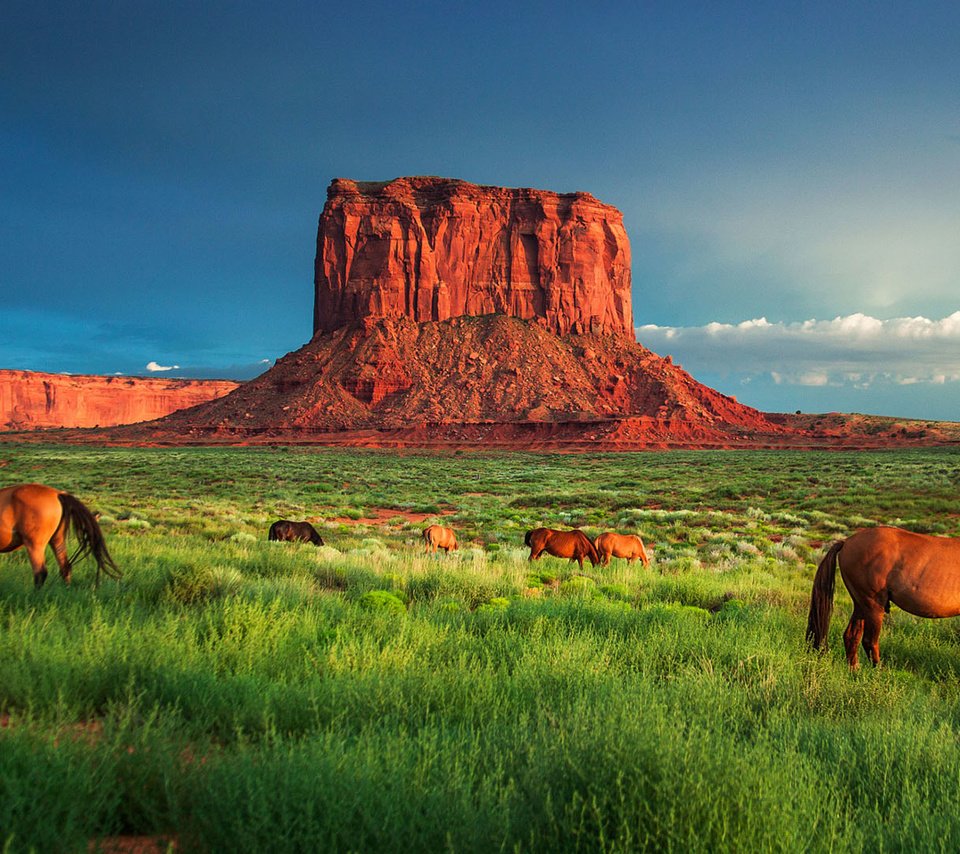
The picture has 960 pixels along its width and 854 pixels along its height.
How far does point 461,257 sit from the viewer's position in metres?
114

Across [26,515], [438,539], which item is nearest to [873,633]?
[26,515]

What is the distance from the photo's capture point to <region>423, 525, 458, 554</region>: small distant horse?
13.8m

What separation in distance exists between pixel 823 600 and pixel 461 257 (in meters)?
113

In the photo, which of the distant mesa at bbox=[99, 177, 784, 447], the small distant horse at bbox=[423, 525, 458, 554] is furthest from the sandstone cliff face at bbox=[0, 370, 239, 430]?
the small distant horse at bbox=[423, 525, 458, 554]

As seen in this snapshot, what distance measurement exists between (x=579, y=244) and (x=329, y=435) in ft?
193

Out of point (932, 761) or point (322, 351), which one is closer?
point (932, 761)

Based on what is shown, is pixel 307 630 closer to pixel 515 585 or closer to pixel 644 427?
pixel 515 585

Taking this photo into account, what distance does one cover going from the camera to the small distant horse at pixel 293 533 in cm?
1359

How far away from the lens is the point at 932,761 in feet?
11.9

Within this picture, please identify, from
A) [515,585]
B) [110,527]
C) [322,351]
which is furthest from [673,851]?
[322,351]

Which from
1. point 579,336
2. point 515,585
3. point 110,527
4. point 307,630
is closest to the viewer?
point 307,630

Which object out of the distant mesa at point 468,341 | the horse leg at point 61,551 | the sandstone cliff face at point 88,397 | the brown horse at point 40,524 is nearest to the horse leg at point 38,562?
the brown horse at point 40,524

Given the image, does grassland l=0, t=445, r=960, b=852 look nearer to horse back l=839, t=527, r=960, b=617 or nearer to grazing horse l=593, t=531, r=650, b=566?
horse back l=839, t=527, r=960, b=617

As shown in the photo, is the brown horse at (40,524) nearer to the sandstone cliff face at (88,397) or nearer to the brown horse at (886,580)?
the brown horse at (886,580)
